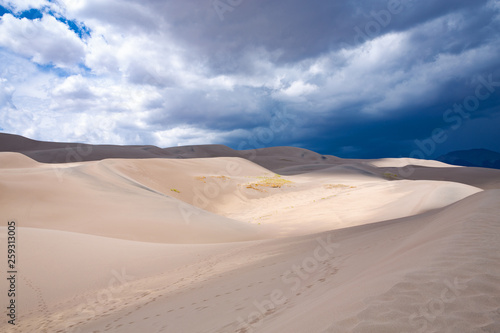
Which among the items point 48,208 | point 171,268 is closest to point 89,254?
point 171,268

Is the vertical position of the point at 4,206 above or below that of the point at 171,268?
above

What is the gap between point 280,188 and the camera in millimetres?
24125

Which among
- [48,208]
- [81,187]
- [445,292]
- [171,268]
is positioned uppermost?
[81,187]

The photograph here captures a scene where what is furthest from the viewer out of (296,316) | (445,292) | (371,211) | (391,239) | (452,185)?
(452,185)

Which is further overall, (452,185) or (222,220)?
(452,185)

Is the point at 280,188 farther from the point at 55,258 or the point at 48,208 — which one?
the point at 55,258

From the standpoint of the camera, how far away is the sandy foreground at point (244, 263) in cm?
235

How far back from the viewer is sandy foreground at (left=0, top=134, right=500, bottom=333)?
2.35 metres

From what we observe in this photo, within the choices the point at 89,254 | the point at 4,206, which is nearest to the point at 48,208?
the point at 4,206

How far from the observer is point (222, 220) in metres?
13.1

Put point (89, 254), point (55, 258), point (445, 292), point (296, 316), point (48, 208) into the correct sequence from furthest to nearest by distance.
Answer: point (48, 208), point (89, 254), point (55, 258), point (296, 316), point (445, 292)

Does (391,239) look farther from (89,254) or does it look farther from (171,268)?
(89,254)

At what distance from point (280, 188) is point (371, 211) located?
10436 mm

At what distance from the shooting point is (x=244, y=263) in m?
6.55
